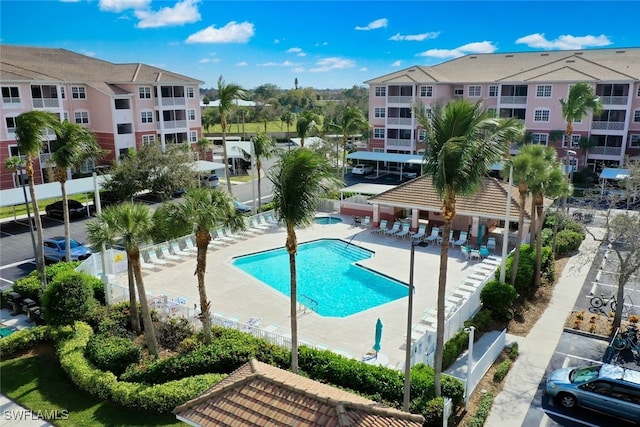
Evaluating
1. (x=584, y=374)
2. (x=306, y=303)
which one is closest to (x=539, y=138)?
(x=306, y=303)

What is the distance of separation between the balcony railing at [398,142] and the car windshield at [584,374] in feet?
128

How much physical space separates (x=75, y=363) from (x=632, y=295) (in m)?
22.0

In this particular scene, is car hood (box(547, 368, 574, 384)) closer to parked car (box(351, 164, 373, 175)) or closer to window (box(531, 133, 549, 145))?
window (box(531, 133, 549, 145))

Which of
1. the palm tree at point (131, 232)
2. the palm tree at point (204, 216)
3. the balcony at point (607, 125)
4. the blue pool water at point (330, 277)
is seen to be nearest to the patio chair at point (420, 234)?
the blue pool water at point (330, 277)

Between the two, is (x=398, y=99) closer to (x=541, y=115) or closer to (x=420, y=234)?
(x=541, y=115)

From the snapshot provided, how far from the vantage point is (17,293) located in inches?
806

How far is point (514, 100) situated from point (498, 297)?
3405 cm

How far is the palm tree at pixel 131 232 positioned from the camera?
50.6 ft

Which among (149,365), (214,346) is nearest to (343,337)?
(214,346)

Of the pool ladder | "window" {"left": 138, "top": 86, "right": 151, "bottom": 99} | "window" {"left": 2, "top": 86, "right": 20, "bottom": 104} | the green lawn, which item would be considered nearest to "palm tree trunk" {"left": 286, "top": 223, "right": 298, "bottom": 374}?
the green lawn

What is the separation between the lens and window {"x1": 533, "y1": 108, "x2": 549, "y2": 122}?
4584 cm

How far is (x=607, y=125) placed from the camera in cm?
4328

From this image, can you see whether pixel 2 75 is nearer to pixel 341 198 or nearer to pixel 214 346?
pixel 341 198

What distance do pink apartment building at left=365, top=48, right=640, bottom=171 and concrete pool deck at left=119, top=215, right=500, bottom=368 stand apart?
17.7 metres
